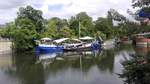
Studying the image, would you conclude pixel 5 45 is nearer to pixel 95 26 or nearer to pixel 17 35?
pixel 17 35

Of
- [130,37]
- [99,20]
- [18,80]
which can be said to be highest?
[99,20]

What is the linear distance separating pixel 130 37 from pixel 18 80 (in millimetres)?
13564

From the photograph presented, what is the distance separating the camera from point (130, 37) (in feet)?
17.3

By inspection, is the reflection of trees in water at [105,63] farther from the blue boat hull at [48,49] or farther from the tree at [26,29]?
the tree at [26,29]

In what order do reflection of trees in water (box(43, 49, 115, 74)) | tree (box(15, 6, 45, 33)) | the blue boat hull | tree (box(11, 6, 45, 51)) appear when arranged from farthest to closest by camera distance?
tree (box(15, 6, 45, 33)) → tree (box(11, 6, 45, 51)) → the blue boat hull → reflection of trees in water (box(43, 49, 115, 74))

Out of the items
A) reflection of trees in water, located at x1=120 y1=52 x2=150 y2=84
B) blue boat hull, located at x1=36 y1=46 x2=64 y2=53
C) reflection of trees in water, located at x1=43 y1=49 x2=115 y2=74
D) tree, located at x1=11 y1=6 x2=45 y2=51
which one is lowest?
reflection of trees in water, located at x1=43 y1=49 x2=115 y2=74

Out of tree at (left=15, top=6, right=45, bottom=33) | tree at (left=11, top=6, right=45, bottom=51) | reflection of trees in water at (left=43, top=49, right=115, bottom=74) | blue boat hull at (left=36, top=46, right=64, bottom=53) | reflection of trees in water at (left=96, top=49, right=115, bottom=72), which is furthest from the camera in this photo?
tree at (left=15, top=6, right=45, bottom=33)

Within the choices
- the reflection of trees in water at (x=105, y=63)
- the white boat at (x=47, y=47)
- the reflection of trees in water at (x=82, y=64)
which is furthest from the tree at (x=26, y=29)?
the reflection of trees in water at (x=105, y=63)

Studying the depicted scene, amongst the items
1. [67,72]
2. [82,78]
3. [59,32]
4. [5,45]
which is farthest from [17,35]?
[82,78]

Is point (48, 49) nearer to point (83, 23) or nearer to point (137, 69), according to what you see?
point (83, 23)

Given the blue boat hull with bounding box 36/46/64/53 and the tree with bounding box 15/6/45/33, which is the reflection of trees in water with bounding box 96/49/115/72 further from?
the tree with bounding box 15/6/45/33

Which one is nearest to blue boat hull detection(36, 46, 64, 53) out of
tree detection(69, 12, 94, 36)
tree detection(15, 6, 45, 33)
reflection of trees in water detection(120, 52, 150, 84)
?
tree detection(15, 6, 45, 33)

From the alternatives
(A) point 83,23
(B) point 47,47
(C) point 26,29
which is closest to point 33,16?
(C) point 26,29

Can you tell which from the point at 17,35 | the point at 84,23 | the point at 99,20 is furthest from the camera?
the point at 99,20
